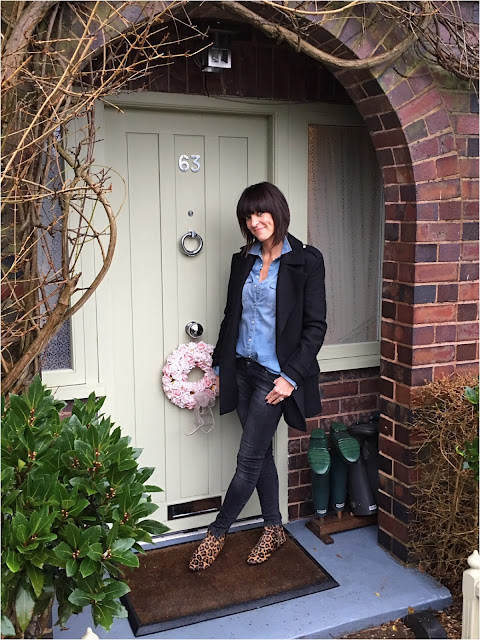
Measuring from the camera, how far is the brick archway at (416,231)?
3178 millimetres

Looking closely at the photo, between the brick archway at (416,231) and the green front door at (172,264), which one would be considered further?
the green front door at (172,264)

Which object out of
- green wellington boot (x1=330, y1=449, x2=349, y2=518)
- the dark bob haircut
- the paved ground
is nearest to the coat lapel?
the dark bob haircut

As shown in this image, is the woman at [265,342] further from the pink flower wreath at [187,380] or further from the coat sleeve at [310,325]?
the pink flower wreath at [187,380]

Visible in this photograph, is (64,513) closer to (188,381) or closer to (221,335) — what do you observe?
(221,335)

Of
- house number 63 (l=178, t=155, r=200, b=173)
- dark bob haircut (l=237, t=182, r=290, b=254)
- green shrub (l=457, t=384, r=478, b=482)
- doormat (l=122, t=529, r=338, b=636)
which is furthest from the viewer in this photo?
house number 63 (l=178, t=155, r=200, b=173)

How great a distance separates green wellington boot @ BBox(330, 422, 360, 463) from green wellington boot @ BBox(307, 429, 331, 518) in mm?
59

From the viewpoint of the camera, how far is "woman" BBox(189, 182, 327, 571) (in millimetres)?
3191

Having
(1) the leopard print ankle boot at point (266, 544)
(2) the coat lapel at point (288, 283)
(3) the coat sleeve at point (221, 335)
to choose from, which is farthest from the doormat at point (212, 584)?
(2) the coat lapel at point (288, 283)

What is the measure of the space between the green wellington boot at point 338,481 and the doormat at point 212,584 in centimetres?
32

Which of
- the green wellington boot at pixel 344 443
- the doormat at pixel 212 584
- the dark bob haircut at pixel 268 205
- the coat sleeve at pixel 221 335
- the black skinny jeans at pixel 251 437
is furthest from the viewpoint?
the green wellington boot at pixel 344 443

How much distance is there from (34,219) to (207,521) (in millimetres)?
1948

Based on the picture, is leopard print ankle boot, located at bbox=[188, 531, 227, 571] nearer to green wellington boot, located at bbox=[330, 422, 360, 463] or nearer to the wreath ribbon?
the wreath ribbon

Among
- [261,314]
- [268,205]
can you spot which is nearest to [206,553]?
[261,314]

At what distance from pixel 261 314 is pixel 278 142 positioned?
98cm
